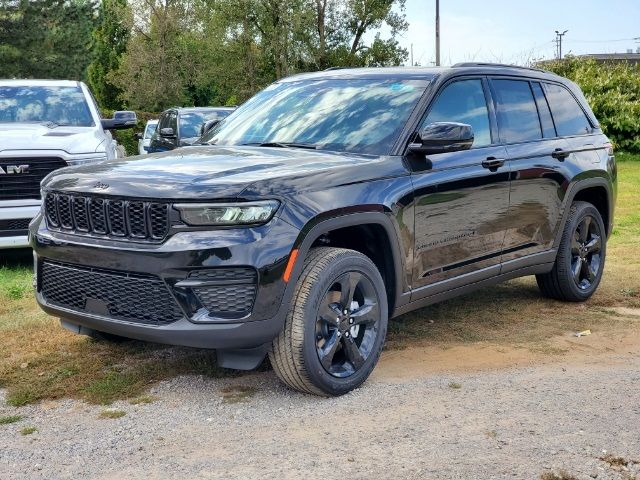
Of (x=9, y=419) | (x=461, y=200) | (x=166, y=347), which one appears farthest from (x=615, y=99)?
(x=9, y=419)

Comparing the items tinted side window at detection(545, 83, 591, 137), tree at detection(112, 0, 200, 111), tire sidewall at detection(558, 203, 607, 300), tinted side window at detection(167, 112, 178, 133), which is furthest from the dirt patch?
tree at detection(112, 0, 200, 111)

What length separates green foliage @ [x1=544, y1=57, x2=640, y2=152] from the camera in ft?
74.6

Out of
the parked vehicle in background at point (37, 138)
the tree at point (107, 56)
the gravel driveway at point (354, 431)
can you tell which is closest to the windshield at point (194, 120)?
the parked vehicle in background at point (37, 138)

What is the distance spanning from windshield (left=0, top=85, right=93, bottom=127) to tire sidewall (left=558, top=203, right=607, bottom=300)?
5.40m

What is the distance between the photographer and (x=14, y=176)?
809 cm

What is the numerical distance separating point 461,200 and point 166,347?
2.13 m

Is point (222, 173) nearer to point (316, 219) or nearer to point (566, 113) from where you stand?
point (316, 219)

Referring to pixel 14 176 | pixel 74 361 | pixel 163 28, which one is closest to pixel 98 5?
pixel 163 28

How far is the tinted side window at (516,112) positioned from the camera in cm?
591

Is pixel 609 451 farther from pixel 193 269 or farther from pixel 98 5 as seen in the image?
pixel 98 5

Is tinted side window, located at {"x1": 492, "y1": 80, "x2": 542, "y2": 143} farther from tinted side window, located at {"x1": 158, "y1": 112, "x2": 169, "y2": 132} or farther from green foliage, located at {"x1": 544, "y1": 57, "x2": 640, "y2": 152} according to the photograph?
green foliage, located at {"x1": 544, "y1": 57, "x2": 640, "y2": 152}

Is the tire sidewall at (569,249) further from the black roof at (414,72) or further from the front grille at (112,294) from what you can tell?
the front grille at (112,294)

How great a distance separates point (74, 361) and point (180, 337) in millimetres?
1386

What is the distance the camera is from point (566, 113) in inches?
264
